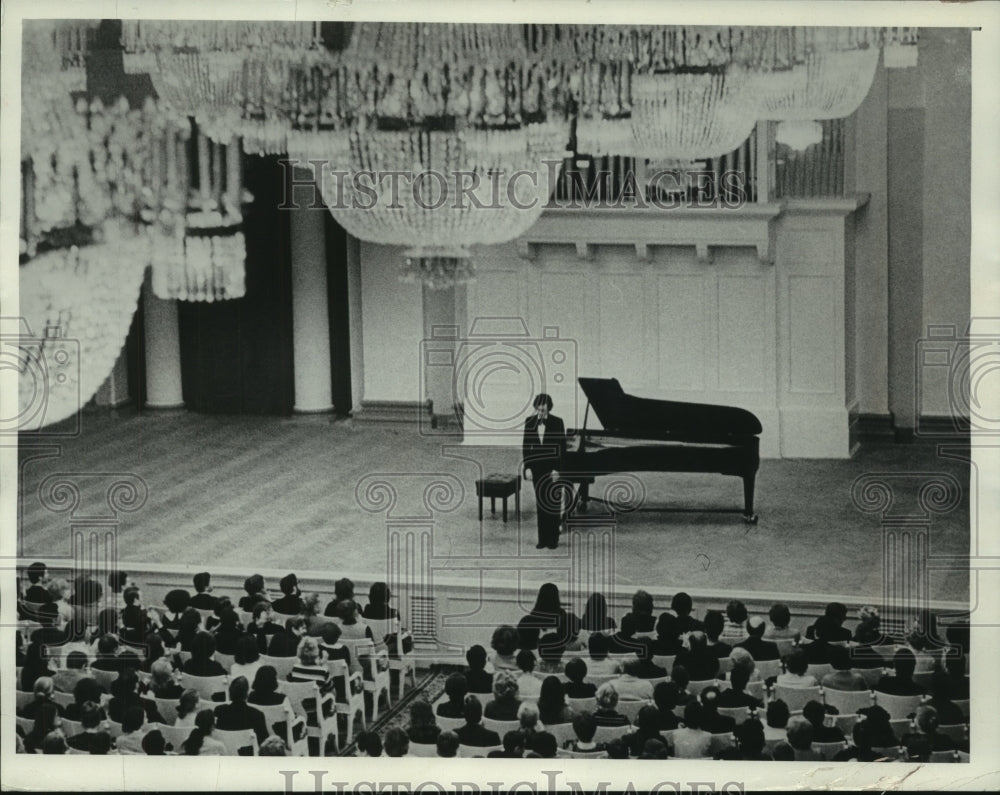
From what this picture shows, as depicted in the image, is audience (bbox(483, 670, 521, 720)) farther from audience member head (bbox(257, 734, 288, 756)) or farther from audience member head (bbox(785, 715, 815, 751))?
audience member head (bbox(785, 715, 815, 751))

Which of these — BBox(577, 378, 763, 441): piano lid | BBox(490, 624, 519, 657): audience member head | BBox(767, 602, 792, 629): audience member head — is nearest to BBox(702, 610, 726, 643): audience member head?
BBox(767, 602, 792, 629): audience member head

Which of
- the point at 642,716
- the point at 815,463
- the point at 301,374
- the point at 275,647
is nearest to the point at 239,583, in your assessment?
the point at 275,647

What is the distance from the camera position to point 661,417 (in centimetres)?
1366

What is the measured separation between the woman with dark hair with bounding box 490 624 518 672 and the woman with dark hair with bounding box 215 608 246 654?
1.49 m

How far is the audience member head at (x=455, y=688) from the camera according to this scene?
12.4m

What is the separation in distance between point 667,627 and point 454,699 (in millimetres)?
1379

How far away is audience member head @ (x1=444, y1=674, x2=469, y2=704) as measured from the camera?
12.4m

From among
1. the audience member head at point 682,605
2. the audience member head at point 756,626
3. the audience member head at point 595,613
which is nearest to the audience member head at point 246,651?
the audience member head at point 595,613

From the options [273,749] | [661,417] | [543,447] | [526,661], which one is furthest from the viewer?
[661,417]

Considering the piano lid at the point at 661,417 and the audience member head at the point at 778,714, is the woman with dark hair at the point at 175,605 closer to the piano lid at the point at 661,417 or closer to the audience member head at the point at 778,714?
the piano lid at the point at 661,417

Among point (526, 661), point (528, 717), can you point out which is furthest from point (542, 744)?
point (526, 661)

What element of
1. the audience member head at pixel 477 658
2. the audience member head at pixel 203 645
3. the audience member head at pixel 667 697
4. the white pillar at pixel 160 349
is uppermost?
the white pillar at pixel 160 349

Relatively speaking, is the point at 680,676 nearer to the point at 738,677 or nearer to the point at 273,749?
the point at 738,677

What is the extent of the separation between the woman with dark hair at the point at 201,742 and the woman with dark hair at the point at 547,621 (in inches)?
76.9
